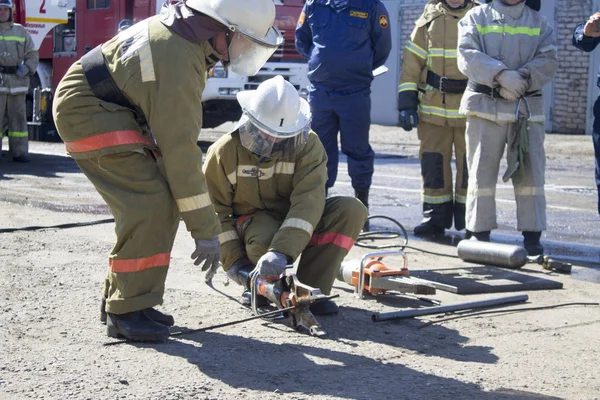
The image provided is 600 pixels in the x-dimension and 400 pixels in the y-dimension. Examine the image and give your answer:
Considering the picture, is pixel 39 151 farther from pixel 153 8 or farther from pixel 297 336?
pixel 297 336

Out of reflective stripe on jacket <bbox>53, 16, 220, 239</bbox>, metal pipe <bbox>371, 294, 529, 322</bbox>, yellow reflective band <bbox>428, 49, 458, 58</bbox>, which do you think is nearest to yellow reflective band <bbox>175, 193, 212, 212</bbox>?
reflective stripe on jacket <bbox>53, 16, 220, 239</bbox>

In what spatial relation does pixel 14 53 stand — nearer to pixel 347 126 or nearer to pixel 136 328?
pixel 347 126

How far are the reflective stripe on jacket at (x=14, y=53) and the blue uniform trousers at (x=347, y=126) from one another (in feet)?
18.8

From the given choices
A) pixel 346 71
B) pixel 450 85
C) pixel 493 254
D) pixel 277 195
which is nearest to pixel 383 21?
pixel 346 71

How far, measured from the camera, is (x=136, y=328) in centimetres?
416

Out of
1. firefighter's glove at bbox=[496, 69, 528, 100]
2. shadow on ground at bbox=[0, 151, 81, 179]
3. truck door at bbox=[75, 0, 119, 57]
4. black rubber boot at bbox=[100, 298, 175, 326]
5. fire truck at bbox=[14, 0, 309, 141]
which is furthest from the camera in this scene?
truck door at bbox=[75, 0, 119, 57]

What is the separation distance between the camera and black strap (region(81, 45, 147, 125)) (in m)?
4.13

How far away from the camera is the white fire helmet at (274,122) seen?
184 inches

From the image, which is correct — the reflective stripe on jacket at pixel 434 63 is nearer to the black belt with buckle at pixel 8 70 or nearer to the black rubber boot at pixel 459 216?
the black rubber boot at pixel 459 216

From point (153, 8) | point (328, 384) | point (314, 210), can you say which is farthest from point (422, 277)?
point (153, 8)

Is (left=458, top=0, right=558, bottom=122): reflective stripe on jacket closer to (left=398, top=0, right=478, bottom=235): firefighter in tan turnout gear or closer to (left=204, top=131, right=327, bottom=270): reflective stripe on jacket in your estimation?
(left=398, top=0, right=478, bottom=235): firefighter in tan turnout gear

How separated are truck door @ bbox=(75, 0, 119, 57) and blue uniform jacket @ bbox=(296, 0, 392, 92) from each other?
26.9 feet

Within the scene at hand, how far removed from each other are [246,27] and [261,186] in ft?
3.45

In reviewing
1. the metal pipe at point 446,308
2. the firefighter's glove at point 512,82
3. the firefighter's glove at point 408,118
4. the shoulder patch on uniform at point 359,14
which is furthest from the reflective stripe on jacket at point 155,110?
the firefighter's glove at point 408,118
